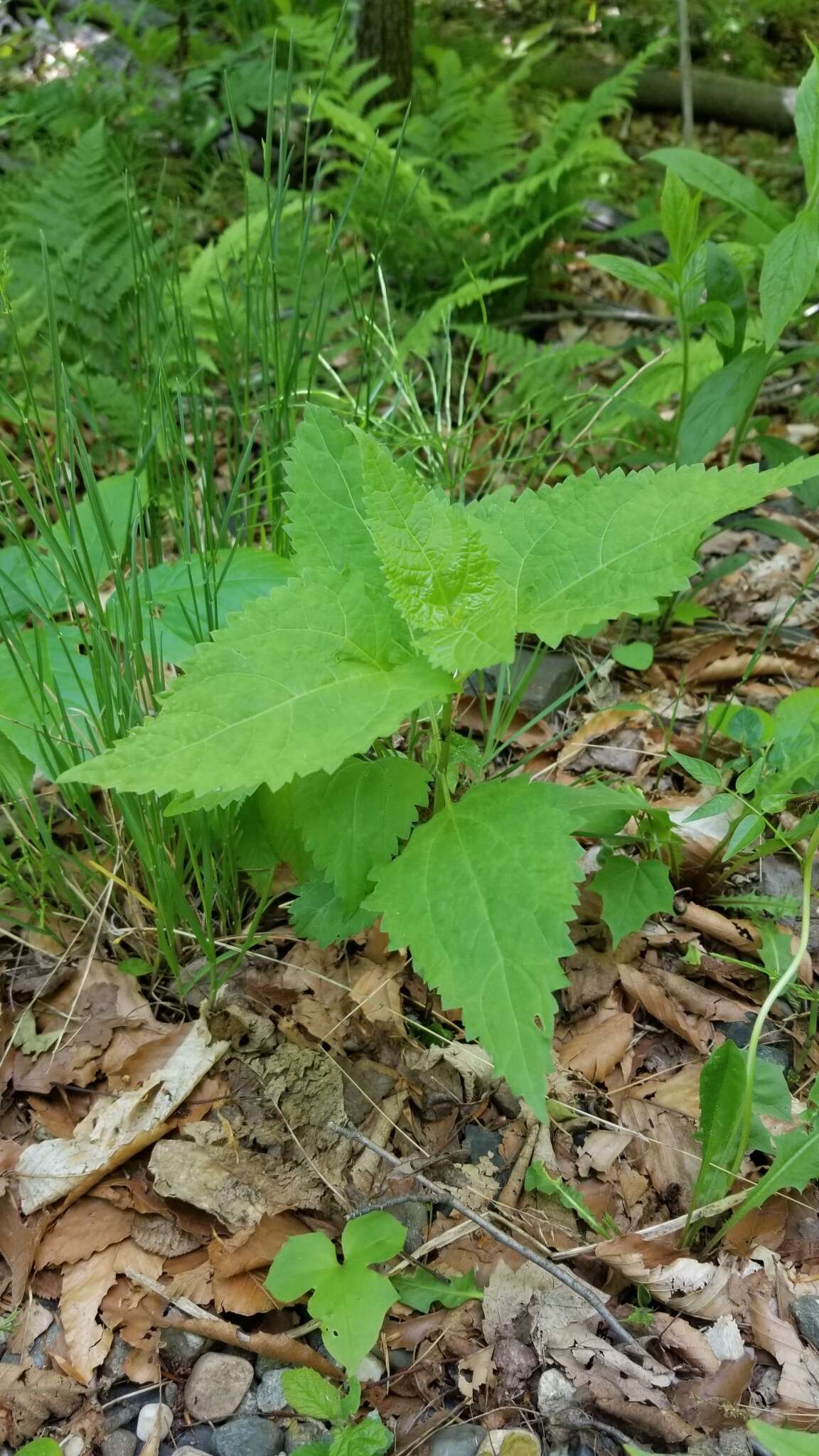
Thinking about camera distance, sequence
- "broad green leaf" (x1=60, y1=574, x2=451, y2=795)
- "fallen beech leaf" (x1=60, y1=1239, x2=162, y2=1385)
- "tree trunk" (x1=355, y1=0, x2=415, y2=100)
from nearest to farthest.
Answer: "broad green leaf" (x1=60, y1=574, x2=451, y2=795) < "fallen beech leaf" (x1=60, y1=1239, x2=162, y2=1385) < "tree trunk" (x1=355, y1=0, x2=415, y2=100)

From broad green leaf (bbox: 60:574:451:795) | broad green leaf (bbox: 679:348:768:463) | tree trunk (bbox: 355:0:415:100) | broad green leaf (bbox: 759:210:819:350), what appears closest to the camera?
broad green leaf (bbox: 60:574:451:795)

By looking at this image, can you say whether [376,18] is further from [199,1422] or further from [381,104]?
[199,1422]

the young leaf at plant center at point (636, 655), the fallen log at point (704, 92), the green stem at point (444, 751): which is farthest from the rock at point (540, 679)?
the fallen log at point (704, 92)

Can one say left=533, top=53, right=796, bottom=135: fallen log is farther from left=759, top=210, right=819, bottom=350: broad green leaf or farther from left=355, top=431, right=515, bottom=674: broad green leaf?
left=355, top=431, right=515, bottom=674: broad green leaf

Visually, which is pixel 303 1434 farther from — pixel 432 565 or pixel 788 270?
pixel 788 270

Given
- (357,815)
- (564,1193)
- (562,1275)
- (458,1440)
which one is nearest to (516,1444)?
(458,1440)

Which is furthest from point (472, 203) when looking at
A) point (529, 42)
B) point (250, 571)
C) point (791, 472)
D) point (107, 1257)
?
point (107, 1257)

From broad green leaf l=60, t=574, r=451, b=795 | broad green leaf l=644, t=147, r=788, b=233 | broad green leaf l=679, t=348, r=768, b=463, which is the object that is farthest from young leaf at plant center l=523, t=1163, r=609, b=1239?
broad green leaf l=644, t=147, r=788, b=233
